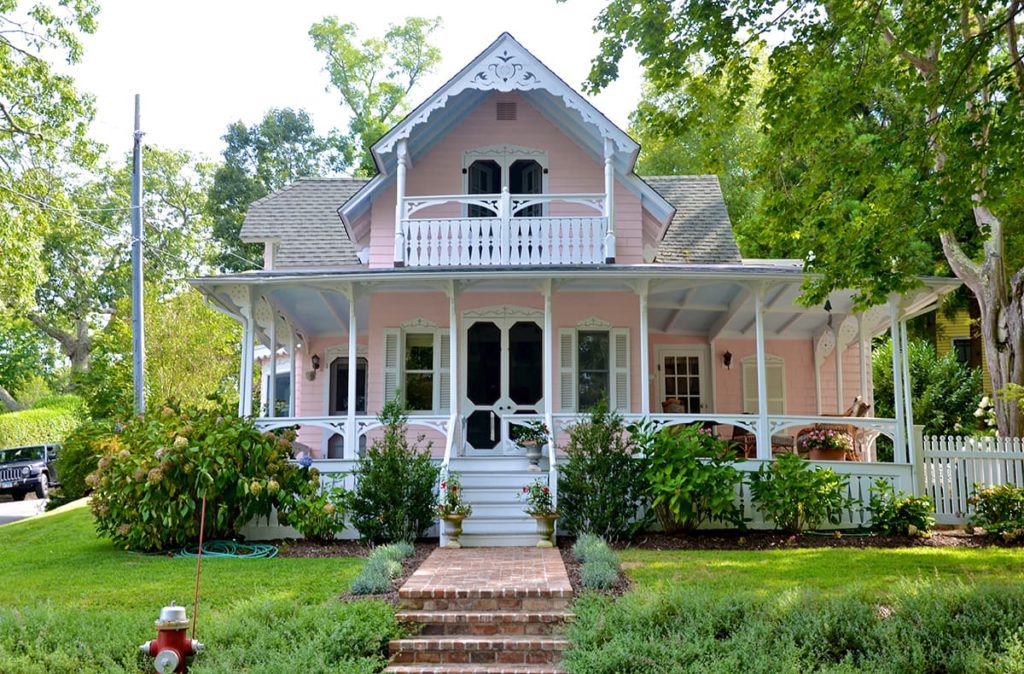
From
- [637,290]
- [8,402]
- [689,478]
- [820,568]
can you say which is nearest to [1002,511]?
[820,568]

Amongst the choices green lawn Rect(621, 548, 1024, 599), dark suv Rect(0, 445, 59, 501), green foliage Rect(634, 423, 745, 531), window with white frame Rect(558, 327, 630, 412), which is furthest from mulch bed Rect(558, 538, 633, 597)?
dark suv Rect(0, 445, 59, 501)

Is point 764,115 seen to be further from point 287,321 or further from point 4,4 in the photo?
point 4,4

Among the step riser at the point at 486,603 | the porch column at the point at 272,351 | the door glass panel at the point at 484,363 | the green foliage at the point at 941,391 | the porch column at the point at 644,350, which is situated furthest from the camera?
the green foliage at the point at 941,391

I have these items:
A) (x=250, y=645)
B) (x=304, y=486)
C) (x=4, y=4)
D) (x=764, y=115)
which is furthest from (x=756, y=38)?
(x=4, y=4)

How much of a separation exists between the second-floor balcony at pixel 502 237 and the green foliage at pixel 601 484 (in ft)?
10.5

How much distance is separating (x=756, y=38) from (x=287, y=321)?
948cm

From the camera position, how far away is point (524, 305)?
14.9 m

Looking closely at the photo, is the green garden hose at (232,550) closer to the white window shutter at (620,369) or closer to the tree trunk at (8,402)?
the white window shutter at (620,369)

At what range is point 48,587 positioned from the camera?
9062 mm

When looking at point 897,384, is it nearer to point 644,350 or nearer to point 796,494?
point 796,494

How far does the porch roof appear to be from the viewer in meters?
12.8

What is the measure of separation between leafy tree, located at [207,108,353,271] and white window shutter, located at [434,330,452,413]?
2246cm

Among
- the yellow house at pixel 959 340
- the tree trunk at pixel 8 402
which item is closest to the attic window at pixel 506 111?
the yellow house at pixel 959 340

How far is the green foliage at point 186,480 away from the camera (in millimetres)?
10938
